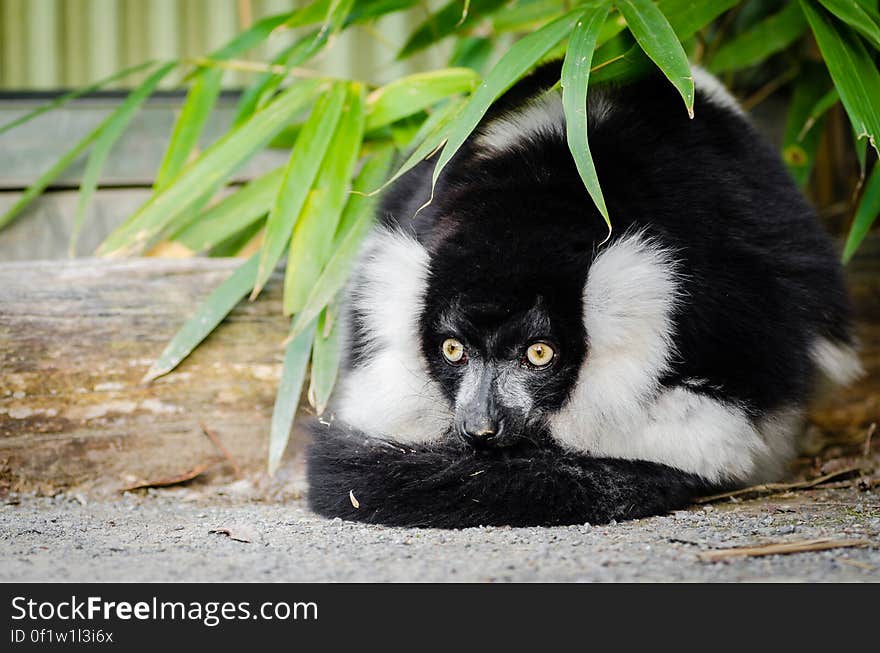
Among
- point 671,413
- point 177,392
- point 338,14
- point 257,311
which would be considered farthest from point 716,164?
point 177,392

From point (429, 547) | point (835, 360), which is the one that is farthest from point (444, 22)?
point (429, 547)

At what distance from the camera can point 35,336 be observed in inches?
116

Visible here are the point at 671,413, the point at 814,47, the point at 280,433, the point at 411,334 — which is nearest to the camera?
the point at 671,413

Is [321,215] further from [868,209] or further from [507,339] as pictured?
[868,209]

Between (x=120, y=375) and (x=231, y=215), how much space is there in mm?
720

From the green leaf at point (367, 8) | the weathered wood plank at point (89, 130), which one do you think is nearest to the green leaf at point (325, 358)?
the green leaf at point (367, 8)

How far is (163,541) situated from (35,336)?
1.12 metres

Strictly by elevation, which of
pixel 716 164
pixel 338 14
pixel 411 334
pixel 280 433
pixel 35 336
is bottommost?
pixel 280 433

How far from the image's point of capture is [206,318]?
10.0ft

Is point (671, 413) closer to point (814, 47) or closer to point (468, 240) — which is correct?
point (468, 240)

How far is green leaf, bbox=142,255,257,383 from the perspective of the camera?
3027mm

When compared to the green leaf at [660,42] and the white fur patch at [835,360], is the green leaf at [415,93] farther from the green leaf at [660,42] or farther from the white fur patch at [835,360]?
the white fur patch at [835,360]

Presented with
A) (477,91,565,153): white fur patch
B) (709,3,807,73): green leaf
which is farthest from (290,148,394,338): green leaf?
(709,3,807,73): green leaf

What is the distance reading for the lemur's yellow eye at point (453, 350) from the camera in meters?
2.47
